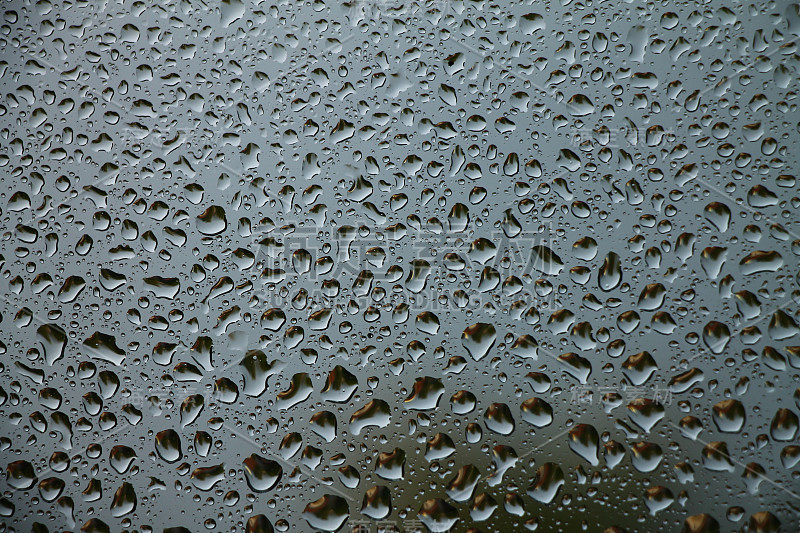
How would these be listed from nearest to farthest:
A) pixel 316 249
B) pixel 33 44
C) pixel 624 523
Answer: pixel 624 523
pixel 316 249
pixel 33 44

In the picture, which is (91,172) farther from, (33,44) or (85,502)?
(85,502)

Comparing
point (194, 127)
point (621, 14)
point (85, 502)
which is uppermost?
point (621, 14)

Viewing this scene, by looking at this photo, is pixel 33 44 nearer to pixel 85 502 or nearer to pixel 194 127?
pixel 194 127

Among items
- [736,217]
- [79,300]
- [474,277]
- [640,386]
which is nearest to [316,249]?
[474,277]

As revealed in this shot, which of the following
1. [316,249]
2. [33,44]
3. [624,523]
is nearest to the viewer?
[624,523]

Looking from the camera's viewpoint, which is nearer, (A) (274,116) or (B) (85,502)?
(B) (85,502)

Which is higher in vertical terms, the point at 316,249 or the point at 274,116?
the point at 274,116
